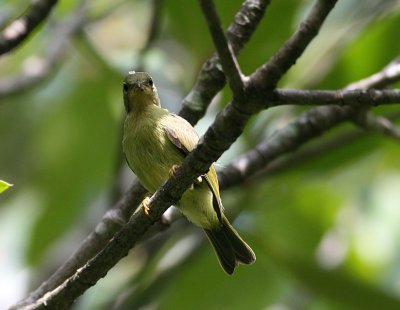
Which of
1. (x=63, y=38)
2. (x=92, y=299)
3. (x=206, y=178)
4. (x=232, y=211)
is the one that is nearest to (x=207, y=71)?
(x=206, y=178)

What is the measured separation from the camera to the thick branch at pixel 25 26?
130 inches

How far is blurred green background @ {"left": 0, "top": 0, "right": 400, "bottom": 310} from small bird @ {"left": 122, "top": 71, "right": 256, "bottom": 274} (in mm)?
279

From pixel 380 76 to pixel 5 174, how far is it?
377cm

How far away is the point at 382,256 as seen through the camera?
5.23 m

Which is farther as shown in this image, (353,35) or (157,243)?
(353,35)

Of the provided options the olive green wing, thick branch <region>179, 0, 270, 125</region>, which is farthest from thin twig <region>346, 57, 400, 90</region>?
the olive green wing

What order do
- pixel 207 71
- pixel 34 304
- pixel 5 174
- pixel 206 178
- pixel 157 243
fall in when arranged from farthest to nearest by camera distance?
pixel 5 174, pixel 157 243, pixel 207 71, pixel 206 178, pixel 34 304

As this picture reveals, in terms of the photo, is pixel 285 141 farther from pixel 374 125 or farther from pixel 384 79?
pixel 384 79

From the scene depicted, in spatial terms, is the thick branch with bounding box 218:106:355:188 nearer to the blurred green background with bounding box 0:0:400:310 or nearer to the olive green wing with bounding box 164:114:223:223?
the olive green wing with bounding box 164:114:223:223

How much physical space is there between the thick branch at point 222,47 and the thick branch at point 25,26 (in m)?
1.25

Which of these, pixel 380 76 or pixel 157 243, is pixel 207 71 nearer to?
pixel 380 76

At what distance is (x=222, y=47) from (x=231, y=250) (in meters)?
1.83

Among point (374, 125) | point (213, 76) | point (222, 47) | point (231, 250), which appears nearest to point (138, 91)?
point (213, 76)

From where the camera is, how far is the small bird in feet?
A: 11.7
